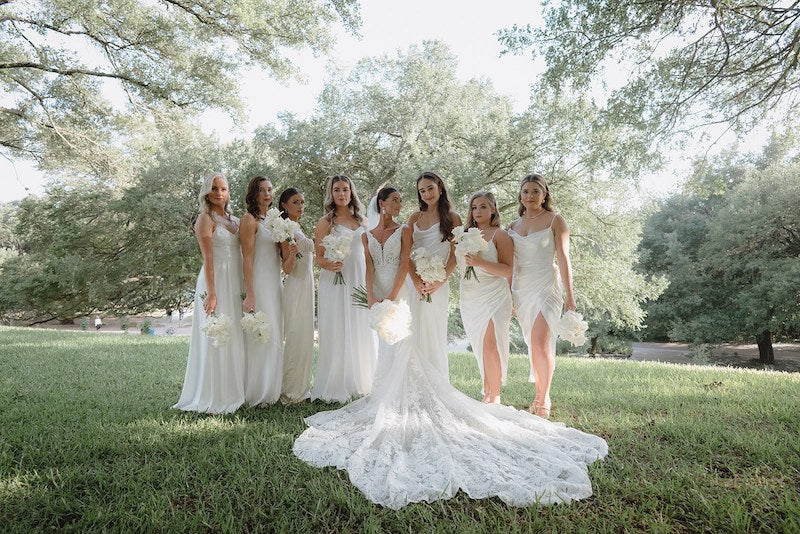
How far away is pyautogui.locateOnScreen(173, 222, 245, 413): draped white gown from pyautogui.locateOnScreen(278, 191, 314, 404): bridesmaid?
0.50 meters

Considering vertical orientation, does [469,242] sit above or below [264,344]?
above

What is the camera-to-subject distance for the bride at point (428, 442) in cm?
311

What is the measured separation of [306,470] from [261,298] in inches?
95.6

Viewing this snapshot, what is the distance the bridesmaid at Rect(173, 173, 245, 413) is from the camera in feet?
16.8

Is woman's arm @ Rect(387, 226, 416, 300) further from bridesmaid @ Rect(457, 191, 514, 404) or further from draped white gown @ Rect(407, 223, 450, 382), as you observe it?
bridesmaid @ Rect(457, 191, 514, 404)

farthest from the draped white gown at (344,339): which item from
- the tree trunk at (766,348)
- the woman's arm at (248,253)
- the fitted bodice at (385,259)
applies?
the tree trunk at (766,348)

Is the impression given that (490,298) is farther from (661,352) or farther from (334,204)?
(661,352)

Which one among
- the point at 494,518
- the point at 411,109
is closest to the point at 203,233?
the point at 494,518

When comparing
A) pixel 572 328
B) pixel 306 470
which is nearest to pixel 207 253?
pixel 306 470

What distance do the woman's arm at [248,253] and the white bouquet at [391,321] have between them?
155 cm

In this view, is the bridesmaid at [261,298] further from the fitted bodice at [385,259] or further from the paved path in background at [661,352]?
the paved path in background at [661,352]

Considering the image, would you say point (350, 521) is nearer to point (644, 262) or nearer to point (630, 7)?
point (630, 7)

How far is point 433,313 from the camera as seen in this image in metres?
4.97

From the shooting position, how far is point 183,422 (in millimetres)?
4621
